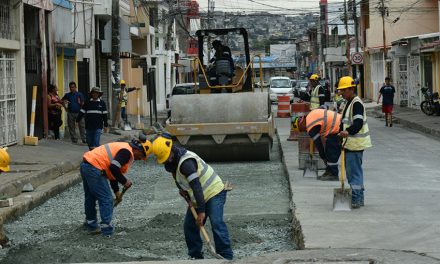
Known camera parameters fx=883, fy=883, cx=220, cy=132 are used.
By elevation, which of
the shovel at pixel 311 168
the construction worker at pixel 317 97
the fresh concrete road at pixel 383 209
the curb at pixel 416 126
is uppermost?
the construction worker at pixel 317 97

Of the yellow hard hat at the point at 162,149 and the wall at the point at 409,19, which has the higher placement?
the wall at the point at 409,19

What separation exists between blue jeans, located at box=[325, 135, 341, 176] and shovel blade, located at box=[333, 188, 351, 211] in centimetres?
330

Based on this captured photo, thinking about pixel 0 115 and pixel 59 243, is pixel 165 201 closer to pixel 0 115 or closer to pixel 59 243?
pixel 59 243

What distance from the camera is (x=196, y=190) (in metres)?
8.41

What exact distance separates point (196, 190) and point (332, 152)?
6.54 metres

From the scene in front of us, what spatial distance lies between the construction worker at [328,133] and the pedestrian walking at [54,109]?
11679 mm

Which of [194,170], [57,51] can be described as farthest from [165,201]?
[57,51]

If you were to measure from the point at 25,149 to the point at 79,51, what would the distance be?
1112cm

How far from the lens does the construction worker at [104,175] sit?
1044 centimetres

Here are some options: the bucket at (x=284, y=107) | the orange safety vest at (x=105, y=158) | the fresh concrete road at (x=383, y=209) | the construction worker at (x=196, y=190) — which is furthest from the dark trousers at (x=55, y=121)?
the construction worker at (x=196, y=190)

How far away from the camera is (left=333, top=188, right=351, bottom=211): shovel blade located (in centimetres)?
1123

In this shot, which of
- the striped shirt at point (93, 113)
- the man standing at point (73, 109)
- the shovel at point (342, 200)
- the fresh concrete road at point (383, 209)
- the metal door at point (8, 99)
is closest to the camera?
the fresh concrete road at point (383, 209)

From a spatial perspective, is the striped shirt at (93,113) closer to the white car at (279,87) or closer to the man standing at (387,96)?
the man standing at (387,96)

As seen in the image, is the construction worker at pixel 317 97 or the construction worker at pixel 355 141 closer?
the construction worker at pixel 355 141
